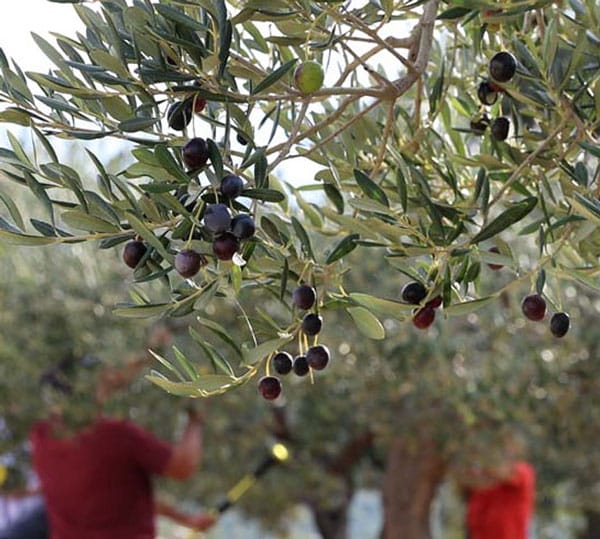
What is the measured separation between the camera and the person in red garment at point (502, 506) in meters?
7.77

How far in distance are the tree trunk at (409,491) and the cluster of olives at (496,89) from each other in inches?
252

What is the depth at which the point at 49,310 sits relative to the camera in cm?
637

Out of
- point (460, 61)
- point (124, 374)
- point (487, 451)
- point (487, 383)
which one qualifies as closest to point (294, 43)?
point (460, 61)

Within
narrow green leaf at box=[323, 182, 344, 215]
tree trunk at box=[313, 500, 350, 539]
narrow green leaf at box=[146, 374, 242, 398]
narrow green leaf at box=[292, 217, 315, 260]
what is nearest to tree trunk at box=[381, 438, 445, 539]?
tree trunk at box=[313, 500, 350, 539]

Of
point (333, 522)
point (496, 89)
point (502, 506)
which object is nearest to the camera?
point (496, 89)

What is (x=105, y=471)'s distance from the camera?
6.07 m

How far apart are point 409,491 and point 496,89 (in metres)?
6.90

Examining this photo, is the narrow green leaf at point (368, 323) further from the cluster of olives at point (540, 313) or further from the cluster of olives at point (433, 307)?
the cluster of olives at point (540, 313)

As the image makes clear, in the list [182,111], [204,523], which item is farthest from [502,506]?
[182,111]

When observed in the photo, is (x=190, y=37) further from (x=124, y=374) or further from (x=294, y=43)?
(x=124, y=374)

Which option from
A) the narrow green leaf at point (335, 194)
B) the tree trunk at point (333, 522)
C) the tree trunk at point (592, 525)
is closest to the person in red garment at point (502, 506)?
the tree trunk at point (333, 522)

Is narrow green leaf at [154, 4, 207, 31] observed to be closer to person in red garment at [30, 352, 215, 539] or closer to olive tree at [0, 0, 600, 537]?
olive tree at [0, 0, 600, 537]

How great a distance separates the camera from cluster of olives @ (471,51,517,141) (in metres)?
1.34

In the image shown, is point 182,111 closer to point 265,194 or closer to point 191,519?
point 265,194
